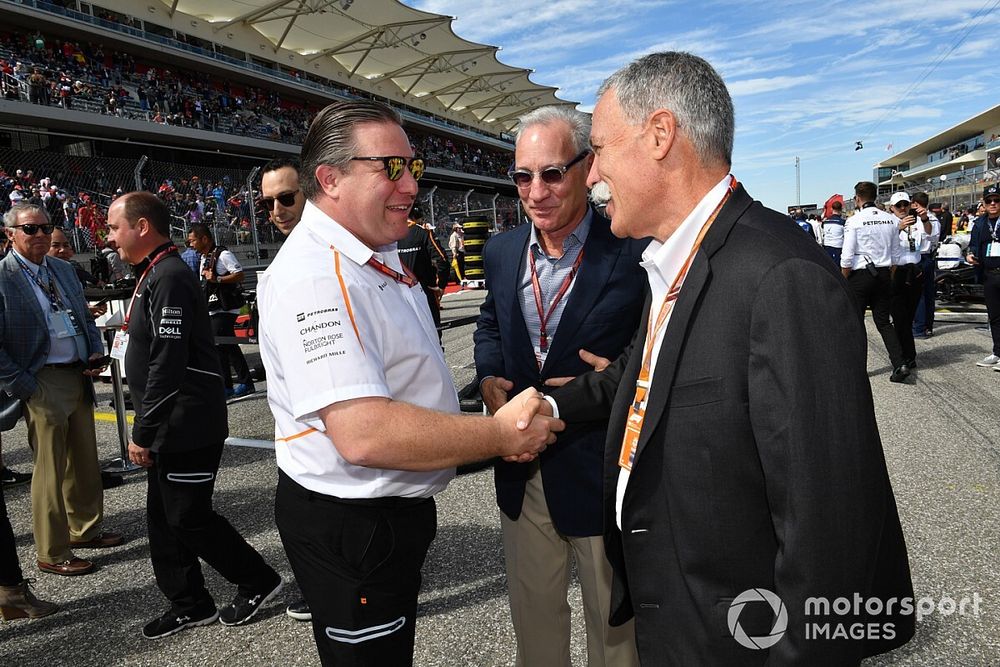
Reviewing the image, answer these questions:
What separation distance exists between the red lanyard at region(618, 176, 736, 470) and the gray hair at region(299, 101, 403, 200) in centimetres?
86

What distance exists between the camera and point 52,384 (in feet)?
13.2

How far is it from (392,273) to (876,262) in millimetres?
7108

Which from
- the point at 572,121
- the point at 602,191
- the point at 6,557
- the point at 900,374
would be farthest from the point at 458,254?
the point at 602,191

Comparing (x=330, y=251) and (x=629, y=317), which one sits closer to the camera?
(x=330, y=251)

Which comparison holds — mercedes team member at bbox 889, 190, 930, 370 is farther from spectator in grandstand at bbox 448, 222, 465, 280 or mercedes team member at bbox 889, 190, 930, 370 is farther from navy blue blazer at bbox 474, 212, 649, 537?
spectator in grandstand at bbox 448, 222, 465, 280

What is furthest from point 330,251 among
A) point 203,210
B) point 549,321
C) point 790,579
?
point 203,210

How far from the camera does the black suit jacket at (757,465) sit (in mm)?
1114

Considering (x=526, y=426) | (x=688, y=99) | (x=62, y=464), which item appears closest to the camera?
(x=688, y=99)

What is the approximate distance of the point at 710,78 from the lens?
1.37 metres

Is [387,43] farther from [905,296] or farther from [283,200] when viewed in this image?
[283,200]

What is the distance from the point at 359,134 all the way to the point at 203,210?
872 inches

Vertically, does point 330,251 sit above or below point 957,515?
above

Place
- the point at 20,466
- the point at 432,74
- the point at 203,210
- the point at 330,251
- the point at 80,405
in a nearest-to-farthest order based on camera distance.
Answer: the point at 330,251 → the point at 80,405 → the point at 20,466 → the point at 203,210 → the point at 432,74

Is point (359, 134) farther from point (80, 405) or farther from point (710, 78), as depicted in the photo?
point (80, 405)
